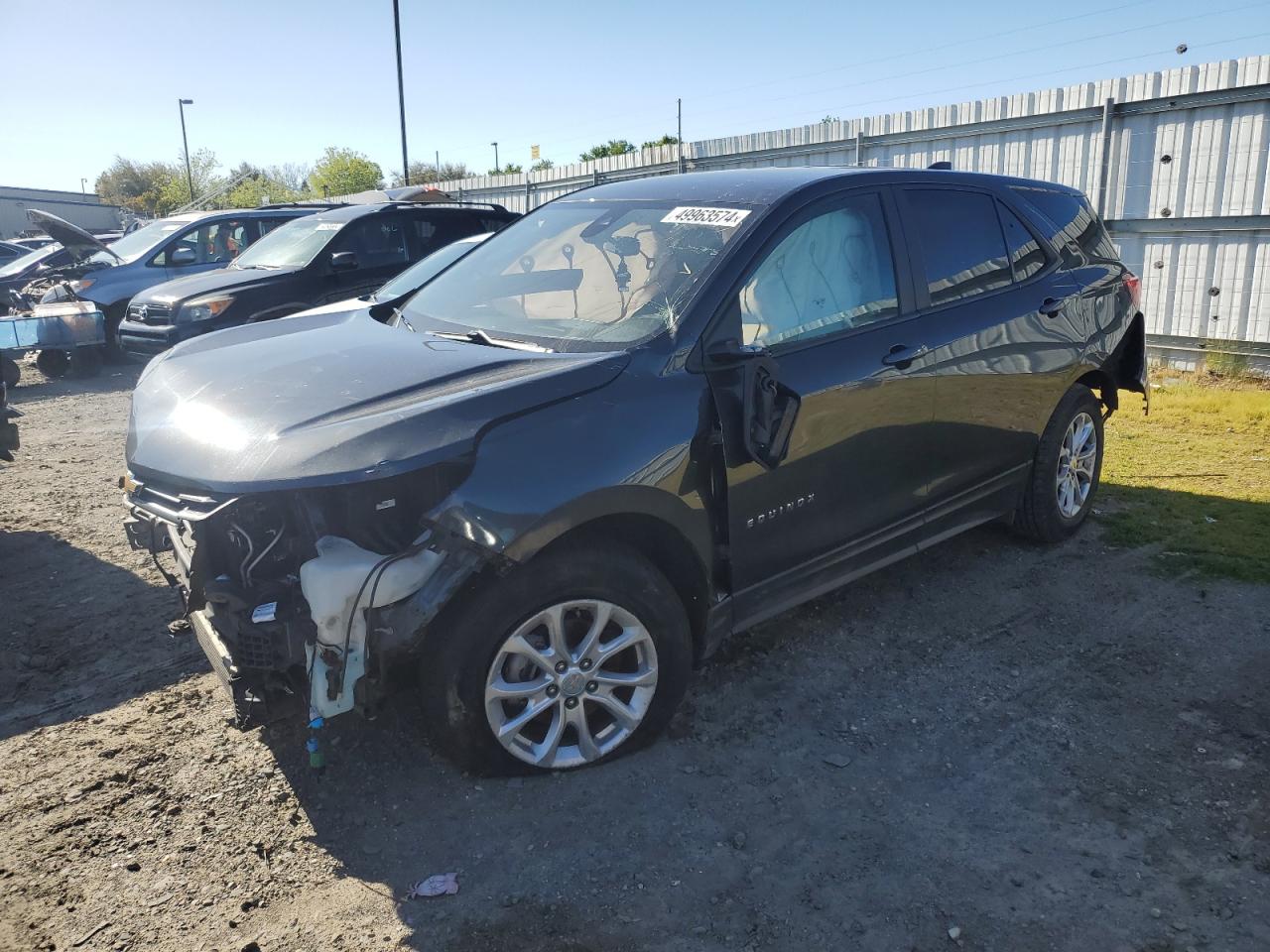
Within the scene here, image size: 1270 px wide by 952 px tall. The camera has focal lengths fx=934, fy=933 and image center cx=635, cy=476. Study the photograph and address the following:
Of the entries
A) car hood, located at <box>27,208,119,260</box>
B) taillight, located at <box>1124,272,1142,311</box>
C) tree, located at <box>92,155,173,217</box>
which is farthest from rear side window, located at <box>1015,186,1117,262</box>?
tree, located at <box>92,155,173,217</box>

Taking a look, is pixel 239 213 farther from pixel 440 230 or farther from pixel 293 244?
pixel 440 230

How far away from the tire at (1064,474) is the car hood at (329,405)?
2.81 m

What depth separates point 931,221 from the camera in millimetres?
4176

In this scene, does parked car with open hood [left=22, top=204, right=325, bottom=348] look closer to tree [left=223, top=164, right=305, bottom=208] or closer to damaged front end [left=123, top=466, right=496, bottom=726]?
damaged front end [left=123, top=466, right=496, bottom=726]

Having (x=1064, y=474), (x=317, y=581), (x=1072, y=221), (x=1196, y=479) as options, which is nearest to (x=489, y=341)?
(x=317, y=581)

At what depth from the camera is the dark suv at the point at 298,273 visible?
362 inches

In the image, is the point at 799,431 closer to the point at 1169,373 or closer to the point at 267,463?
the point at 267,463

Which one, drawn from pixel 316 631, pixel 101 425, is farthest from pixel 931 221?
pixel 101 425

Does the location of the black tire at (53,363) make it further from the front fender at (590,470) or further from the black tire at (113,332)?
the front fender at (590,470)

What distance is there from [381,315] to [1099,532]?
13.5ft

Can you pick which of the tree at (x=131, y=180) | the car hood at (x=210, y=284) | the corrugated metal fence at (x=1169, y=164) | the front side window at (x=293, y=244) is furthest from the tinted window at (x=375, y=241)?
the tree at (x=131, y=180)

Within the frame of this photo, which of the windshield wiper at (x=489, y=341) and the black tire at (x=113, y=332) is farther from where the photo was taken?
the black tire at (x=113, y=332)

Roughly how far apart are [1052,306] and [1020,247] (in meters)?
0.34

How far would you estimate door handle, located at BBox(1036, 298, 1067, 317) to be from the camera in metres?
4.62
